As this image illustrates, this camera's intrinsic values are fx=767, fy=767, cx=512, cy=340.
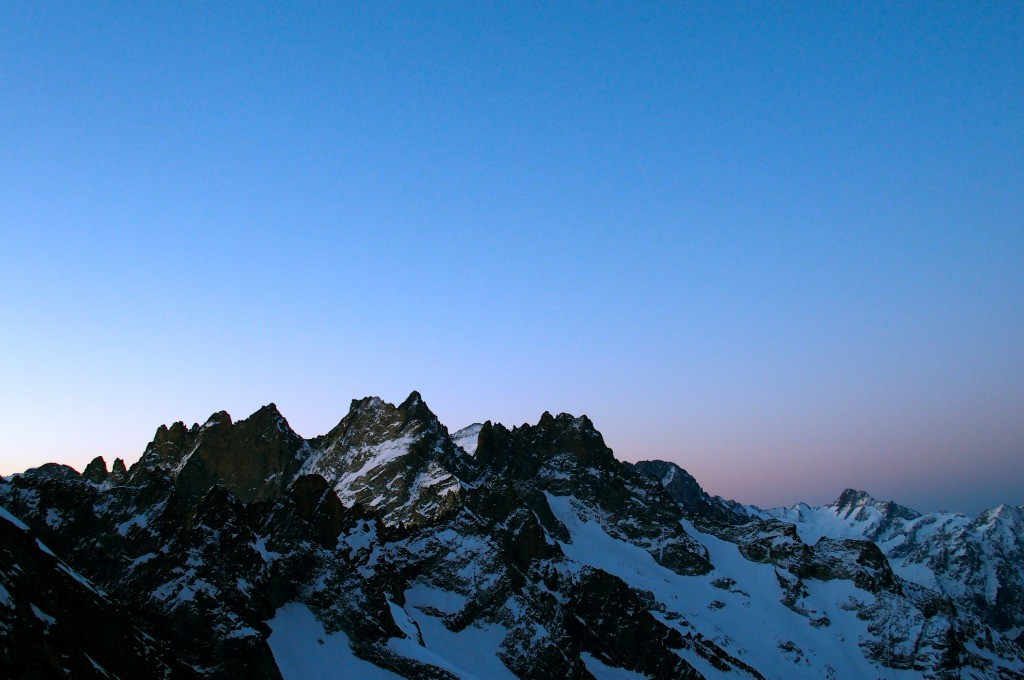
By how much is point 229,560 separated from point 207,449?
70.7 m

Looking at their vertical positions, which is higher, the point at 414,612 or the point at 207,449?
the point at 207,449

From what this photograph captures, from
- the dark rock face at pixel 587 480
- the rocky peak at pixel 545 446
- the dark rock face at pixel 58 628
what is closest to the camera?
the dark rock face at pixel 58 628

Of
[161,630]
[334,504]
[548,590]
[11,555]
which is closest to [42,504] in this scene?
[161,630]

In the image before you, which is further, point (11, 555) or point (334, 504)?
point (334, 504)

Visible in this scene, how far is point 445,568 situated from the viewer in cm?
9862

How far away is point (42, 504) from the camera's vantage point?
2442 inches

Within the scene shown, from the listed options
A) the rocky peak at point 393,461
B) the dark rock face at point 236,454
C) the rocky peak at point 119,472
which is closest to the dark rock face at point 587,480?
the rocky peak at point 393,461

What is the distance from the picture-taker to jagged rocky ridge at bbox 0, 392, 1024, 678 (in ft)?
208

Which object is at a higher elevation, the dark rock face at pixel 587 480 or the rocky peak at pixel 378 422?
the rocky peak at pixel 378 422

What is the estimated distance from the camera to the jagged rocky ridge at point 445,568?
63250 mm

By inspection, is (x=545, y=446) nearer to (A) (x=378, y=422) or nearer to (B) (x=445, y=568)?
(A) (x=378, y=422)

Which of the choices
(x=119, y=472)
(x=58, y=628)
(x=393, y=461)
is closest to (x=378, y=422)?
(x=393, y=461)

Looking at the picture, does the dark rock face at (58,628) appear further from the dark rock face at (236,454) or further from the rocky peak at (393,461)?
the dark rock face at (236,454)

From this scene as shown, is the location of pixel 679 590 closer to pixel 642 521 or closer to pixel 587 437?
pixel 642 521
